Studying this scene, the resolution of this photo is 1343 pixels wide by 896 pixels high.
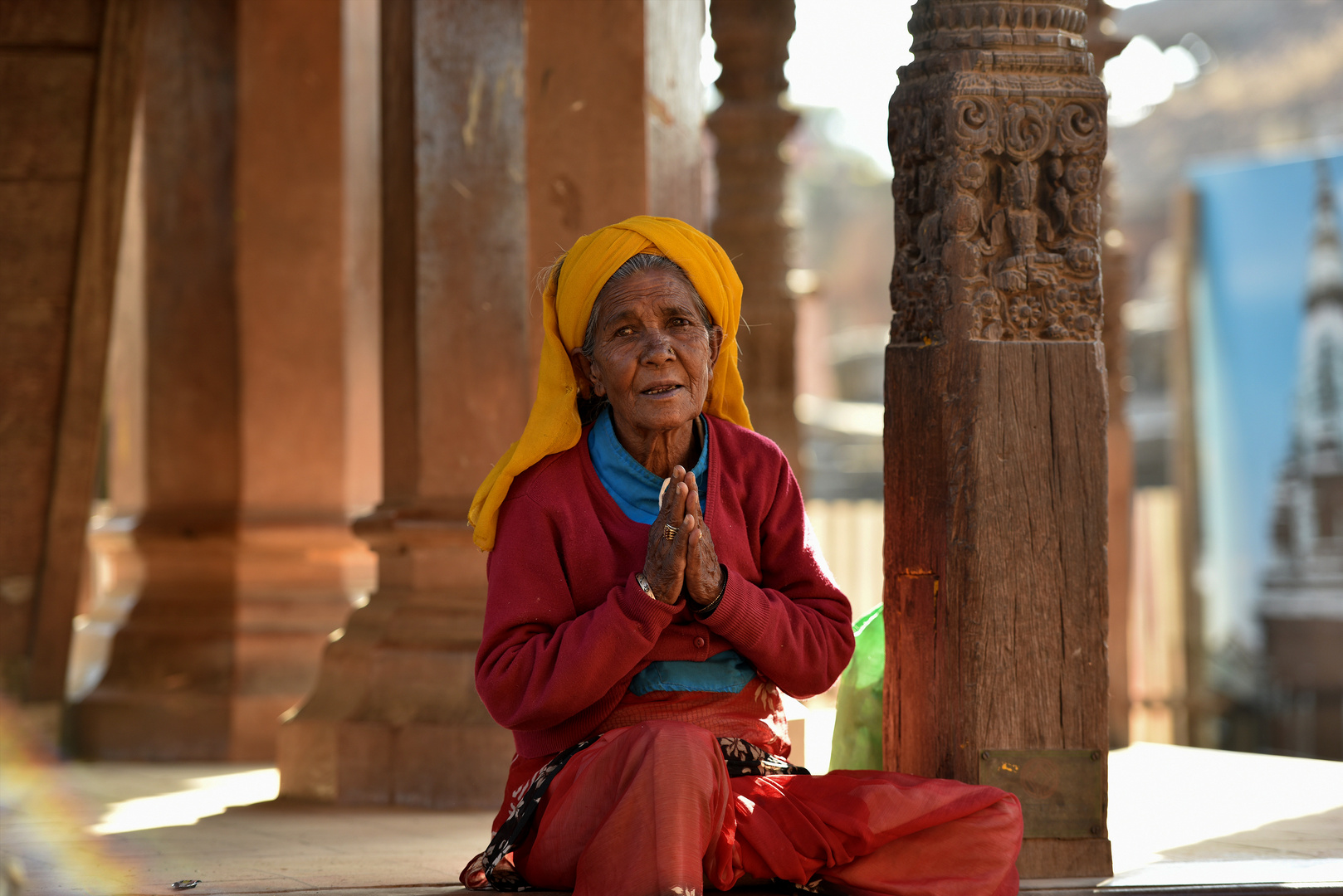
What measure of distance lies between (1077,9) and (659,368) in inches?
51.2

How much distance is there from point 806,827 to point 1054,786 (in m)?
0.66

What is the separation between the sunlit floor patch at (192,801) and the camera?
15.4 ft

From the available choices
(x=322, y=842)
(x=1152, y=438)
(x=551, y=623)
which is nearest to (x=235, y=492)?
(x=322, y=842)

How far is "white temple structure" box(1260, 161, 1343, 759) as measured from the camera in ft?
38.6

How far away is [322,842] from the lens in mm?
4152

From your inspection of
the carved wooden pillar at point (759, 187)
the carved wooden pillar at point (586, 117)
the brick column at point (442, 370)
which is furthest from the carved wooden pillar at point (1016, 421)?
the carved wooden pillar at point (759, 187)

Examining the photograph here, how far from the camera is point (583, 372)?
3236mm

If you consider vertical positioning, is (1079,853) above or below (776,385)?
below

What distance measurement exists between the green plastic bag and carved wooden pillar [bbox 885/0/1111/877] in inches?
9.1

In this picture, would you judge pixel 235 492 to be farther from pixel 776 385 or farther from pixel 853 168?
pixel 853 168

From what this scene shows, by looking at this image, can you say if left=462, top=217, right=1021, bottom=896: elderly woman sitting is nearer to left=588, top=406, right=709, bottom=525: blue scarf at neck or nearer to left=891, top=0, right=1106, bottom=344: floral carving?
left=588, top=406, right=709, bottom=525: blue scarf at neck

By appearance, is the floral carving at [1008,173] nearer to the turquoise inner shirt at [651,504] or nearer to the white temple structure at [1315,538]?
the turquoise inner shirt at [651,504]

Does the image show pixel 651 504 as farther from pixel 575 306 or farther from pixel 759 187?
pixel 759 187

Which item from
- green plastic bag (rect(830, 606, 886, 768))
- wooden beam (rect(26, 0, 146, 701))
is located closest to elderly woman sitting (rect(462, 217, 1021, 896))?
green plastic bag (rect(830, 606, 886, 768))
